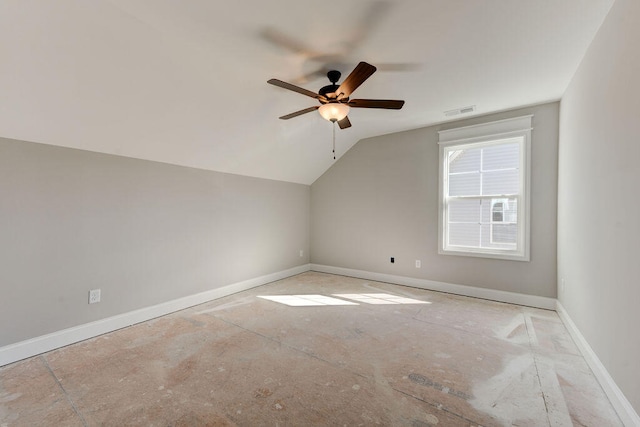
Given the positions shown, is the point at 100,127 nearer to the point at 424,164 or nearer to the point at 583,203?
the point at 424,164

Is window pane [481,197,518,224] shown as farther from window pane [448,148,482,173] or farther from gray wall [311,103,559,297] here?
window pane [448,148,482,173]

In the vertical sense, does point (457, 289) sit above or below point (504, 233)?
below

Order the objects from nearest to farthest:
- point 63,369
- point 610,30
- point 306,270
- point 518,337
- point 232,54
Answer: point 610,30 < point 63,369 < point 232,54 < point 518,337 < point 306,270

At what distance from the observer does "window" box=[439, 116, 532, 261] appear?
3625mm

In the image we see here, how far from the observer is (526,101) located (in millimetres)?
3389

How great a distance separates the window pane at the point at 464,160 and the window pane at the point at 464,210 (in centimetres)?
48

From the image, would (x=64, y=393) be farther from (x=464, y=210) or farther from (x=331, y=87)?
(x=464, y=210)

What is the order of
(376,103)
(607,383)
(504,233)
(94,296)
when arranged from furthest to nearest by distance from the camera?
(504,233) < (94,296) < (376,103) < (607,383)

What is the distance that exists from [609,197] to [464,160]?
2.32 m

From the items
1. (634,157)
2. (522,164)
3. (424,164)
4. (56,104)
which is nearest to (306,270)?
(424,164)

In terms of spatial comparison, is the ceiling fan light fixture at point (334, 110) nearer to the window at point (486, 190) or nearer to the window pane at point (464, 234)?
the window at point (486, 190)

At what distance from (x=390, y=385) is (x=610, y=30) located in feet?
9.51

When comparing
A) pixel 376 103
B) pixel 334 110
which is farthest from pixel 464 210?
pixel 334 110

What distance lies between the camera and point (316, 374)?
208 cm
